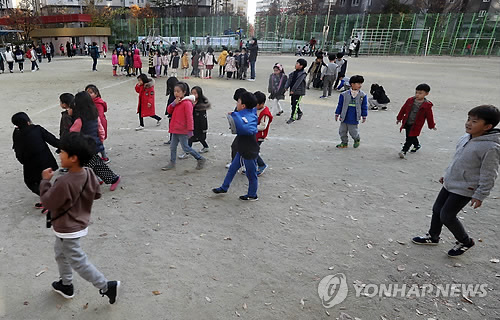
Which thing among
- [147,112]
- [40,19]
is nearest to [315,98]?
[147,112]

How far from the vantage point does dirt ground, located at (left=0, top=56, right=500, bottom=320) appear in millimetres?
2859

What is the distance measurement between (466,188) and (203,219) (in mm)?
2982

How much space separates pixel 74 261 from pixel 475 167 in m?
3.72

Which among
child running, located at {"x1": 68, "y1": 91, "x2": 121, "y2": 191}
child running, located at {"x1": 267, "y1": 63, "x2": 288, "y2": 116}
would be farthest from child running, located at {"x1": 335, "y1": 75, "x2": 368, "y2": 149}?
child running, located at {"x1": 68, "y1": 91, "x2": 121, "y2": 191}

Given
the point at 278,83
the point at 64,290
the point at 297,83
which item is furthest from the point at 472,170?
the point at 278,83

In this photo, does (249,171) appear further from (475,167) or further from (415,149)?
(415,149)

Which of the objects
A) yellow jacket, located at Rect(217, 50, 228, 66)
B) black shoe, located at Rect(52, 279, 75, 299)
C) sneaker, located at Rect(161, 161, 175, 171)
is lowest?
sneaker, located at Rect(161, 161, 175, 171)

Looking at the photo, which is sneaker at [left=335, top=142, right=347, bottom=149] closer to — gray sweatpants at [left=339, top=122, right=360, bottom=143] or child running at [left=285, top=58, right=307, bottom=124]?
gray sweatpants at [left=339, top=122, right=360, bottom=143]

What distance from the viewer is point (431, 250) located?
12.0ft

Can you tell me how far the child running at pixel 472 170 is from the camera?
9.72ft

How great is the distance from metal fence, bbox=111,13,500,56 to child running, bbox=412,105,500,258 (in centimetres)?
3356

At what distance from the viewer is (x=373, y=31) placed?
33438 millimetres

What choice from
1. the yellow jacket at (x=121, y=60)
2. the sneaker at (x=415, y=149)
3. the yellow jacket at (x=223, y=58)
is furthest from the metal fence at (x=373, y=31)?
the sneaker at (x=415, y=149)

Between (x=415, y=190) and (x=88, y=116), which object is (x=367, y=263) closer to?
(x=415, y=190)
